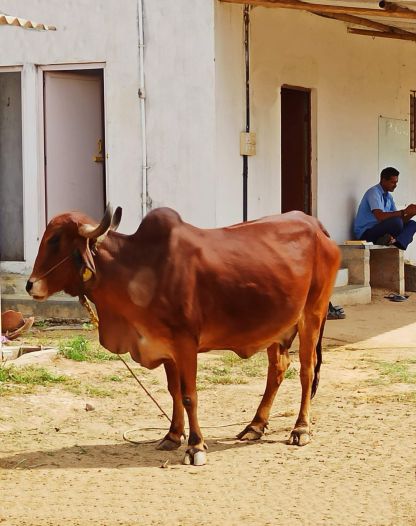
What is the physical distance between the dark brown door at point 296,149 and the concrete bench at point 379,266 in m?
0.75

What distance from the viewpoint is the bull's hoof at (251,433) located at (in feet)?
21.3

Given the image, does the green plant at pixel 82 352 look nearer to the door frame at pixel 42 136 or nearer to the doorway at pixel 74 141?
the door frame at pixel 42 136

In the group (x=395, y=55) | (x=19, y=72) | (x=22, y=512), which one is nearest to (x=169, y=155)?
(x=19, y=72)

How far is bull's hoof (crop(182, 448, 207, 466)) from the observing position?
5863mm

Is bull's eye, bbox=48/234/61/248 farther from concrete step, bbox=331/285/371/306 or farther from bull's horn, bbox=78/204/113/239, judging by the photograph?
concrete step, bbox=331/285/371/306

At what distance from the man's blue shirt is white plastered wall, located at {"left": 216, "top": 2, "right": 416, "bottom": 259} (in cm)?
19

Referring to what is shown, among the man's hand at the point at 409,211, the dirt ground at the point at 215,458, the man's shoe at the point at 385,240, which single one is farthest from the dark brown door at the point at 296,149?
the dirt ground at the point at 215,458

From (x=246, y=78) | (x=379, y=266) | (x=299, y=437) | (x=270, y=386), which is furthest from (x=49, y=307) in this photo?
(x=299, y=437)

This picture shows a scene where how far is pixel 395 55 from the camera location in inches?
589

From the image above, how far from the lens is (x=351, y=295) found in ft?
42.1

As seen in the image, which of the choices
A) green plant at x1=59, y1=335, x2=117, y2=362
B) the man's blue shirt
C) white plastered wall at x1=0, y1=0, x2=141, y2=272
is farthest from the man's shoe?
green plant at x1=59, y1=335, x2=117, y2=362

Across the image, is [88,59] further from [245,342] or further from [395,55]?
[245,342]

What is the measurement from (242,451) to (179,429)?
379 mm

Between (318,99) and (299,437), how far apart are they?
747 cm
